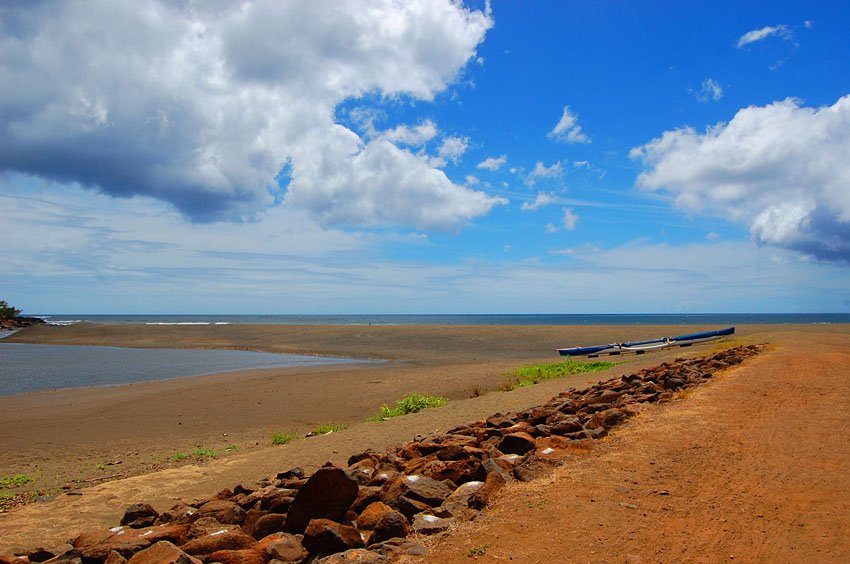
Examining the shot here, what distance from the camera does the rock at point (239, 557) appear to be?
473 cm

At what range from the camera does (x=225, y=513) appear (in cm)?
602

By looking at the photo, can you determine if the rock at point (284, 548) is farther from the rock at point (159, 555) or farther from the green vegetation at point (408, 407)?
the green vegetation at point (408, 407)

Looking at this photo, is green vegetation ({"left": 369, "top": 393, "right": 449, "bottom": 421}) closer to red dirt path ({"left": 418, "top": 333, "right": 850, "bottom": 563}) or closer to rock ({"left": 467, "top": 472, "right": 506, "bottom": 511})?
red dirt path ({"left": 418, "top": 333, "right": 850, "bottom": 563})

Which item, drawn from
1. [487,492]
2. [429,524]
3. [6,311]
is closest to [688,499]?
[487,492]

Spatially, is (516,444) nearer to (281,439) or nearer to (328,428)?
(281,439)

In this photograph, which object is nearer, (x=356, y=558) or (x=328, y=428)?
(x=356, y=558)

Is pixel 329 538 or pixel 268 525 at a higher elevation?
pixel 329 538

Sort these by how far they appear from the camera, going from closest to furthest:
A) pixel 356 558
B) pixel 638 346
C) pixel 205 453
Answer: pixel 356 558 → pixel 205 453 → pixel 638 346

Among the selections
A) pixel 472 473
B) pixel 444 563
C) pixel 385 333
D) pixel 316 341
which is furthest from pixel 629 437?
pixel 385 333

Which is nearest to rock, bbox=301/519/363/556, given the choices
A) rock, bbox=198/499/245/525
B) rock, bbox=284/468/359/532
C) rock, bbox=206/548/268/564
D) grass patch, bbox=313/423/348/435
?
rock, bbox=206/548/268/564

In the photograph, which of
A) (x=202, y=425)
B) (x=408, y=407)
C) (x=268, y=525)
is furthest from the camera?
(x=408, y=407)

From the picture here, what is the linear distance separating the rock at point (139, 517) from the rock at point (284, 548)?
1.97 meters

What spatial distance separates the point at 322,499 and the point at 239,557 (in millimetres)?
1001

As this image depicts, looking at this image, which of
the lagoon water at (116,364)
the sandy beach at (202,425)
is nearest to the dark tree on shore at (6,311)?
the lagoon water at (116,364)
